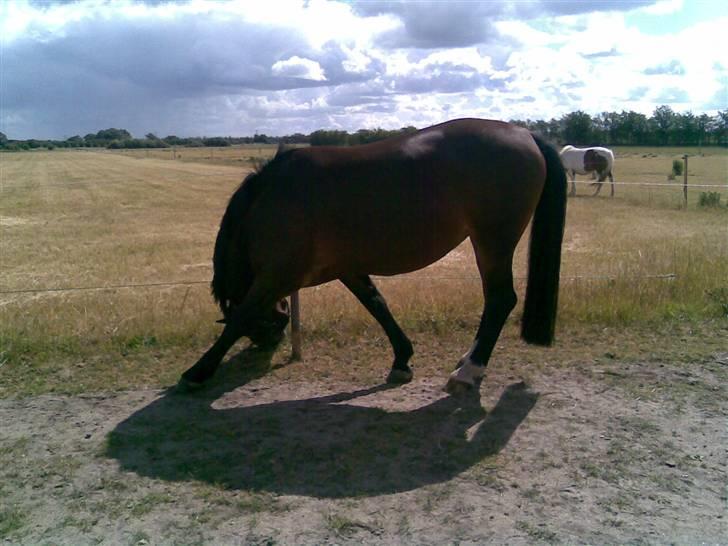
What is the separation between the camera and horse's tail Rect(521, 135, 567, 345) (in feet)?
15.9

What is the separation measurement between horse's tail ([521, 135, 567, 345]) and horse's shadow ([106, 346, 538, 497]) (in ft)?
1.78

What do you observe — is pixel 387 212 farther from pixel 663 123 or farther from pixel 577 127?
pixel 663 123

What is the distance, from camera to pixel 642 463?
3.50m

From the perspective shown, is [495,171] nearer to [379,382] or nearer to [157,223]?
[379,382]

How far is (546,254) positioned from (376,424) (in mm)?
1982

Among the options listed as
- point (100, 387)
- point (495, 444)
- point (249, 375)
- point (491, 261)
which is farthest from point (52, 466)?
point (491, 261)

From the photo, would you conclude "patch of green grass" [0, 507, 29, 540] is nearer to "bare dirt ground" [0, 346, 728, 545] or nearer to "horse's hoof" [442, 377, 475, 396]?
"bare dirt ground" [0, 346, 728, 545]

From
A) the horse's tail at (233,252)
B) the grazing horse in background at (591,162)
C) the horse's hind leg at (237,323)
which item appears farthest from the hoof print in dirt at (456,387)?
the grazing horse in background at (591,162)

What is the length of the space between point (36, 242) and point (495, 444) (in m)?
15.0

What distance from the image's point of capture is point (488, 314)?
15.6ft

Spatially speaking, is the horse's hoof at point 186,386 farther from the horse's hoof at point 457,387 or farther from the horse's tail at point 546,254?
the horse's tail at point 546,254

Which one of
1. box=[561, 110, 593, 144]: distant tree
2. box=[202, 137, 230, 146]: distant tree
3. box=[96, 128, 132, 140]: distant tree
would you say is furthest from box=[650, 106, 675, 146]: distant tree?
box=[96, 128, 132, 140]: distant tree

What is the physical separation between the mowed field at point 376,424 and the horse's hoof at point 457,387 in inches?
4.3

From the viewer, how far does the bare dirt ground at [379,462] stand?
2.96 meters
